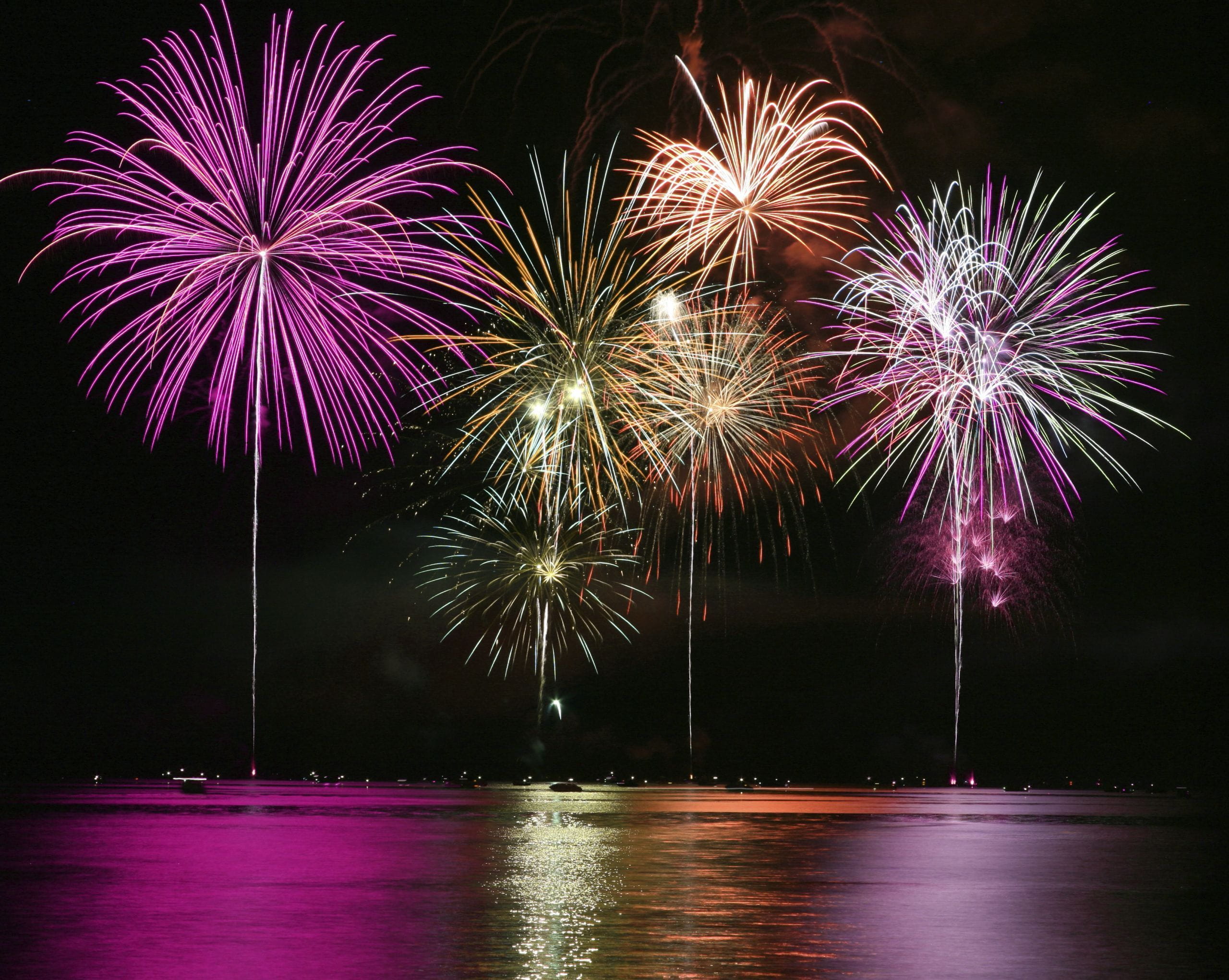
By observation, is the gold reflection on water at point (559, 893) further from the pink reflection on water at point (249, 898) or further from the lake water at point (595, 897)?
the pink reflection on water at point (249, 898)

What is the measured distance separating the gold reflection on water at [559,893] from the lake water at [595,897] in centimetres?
9

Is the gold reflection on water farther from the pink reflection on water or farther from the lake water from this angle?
the pink reflection on water

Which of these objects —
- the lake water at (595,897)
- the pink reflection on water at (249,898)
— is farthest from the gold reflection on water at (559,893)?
the pink reflection on water at (249,898)

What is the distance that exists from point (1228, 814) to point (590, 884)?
1571 inches

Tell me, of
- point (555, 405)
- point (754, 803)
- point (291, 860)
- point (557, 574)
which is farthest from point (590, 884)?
point (557, 574)

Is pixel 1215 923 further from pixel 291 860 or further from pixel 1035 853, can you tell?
pixel 291 860

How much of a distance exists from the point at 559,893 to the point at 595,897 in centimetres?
90

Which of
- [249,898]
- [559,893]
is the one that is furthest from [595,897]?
[249,898]

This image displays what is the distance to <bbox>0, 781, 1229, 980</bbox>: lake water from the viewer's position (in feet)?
51.7

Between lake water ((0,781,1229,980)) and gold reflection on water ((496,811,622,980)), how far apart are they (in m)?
0.09

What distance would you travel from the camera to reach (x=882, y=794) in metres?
70.6

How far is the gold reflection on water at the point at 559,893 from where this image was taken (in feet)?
51.6

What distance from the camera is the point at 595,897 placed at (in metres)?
21.3

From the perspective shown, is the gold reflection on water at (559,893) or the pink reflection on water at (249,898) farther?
the gold reflection on water at (559,893)
